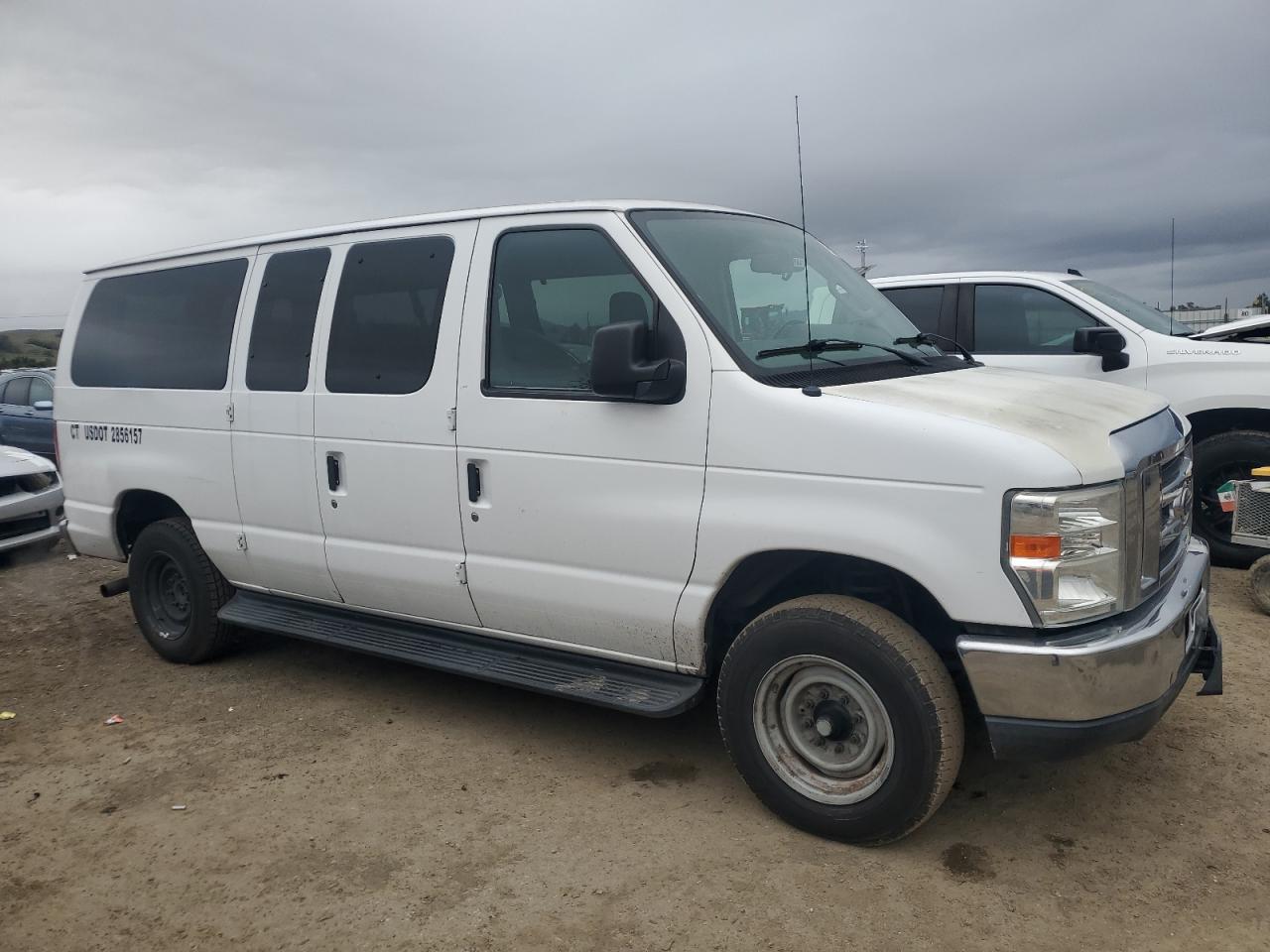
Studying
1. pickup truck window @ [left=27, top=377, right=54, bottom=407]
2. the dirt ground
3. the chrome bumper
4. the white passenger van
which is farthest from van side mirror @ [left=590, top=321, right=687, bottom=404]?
pickup truck window @ [left=27, top=377, right=54, bottom=407]

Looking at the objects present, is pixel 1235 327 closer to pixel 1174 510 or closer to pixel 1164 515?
pixel 1174 510

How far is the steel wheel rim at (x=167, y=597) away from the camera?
576 cm

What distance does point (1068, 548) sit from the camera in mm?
2975

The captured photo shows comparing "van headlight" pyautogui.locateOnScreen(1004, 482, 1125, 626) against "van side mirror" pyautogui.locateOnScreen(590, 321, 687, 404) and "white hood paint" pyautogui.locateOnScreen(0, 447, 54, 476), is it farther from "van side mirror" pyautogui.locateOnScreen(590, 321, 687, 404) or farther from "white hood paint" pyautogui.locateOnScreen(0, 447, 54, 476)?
"white hood paint" pyautogui.locateOnScreen(0, 447, 54, 476)

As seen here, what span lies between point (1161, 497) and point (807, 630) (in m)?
1.30

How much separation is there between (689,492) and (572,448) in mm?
522

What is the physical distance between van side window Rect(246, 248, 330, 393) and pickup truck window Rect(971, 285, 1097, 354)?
190 inches

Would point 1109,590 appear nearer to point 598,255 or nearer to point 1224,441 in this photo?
point 598,255

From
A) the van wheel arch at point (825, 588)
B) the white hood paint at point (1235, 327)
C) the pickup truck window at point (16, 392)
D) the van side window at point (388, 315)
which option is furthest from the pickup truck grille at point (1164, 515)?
the pickup truck window at point (16, 392)

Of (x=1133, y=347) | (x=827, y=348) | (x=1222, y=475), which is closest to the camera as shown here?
(x=827, y=348)

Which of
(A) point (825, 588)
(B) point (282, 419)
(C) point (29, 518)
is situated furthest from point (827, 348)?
(C) point (29, 518)

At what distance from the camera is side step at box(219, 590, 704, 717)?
3803 mm

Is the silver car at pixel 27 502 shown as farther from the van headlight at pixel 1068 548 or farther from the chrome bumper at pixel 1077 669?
the van headlight at pixel 1068 548

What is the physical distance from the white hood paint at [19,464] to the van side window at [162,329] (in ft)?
10.0
